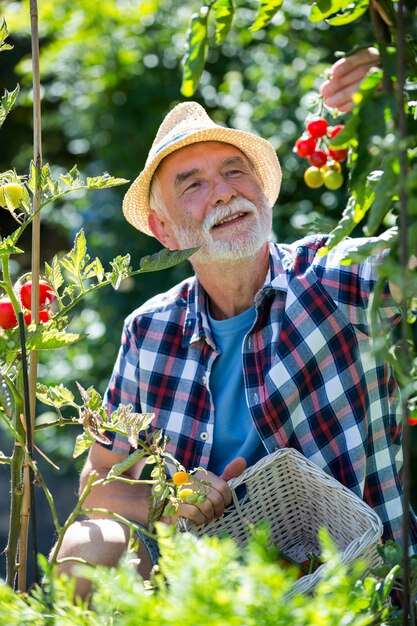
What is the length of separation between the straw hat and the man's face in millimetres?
27

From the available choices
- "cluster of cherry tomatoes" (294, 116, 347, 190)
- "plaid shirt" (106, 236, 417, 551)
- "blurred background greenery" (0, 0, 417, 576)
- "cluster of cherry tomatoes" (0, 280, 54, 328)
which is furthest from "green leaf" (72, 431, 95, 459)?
"blurred background greenery" (0, 0, 417, 576)

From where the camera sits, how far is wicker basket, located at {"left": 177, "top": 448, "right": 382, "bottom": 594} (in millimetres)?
1425

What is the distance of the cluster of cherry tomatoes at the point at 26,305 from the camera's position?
1165 millimetres

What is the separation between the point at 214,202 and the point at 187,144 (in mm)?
159

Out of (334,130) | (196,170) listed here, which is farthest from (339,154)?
(196,170)

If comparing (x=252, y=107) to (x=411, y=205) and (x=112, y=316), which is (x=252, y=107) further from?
(x=411, y=205)

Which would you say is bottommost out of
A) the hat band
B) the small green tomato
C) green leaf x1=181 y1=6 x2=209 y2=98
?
the hat band

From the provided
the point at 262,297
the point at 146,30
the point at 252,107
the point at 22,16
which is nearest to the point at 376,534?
the point at 262,297

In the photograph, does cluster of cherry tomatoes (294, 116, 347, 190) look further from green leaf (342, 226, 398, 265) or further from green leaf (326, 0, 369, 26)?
green leaf (342, 226, 398, 265)

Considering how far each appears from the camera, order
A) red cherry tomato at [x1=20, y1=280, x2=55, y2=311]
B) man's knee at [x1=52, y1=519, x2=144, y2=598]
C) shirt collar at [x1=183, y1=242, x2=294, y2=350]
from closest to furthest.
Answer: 1. red cherry tomato at [x1=20, y1=280, x2=55, y2=311]
2. man's knee at [x1=52, y1=519, x2=144, y2=598]
3. shirt collar at [x1=183, y1=242, x2=294, y2=350]

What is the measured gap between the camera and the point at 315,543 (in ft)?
5.44

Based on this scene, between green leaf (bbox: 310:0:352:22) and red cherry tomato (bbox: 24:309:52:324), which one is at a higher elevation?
green leaf (bbox: 310:0:352:22)

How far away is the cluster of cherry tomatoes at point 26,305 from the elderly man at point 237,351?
0.44 m

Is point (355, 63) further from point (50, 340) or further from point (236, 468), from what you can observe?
point (236, 468)
